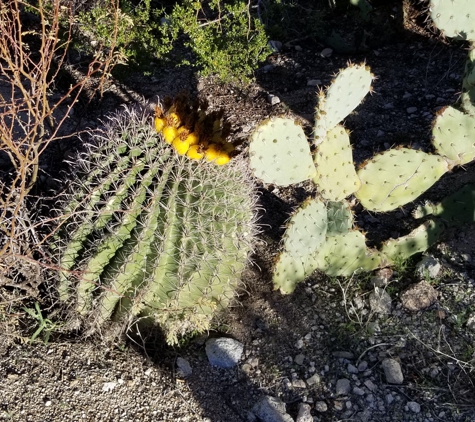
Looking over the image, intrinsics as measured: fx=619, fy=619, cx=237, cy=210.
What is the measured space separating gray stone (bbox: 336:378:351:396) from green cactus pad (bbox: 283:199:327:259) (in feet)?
1.79

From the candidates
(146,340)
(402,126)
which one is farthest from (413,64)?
(146,340)

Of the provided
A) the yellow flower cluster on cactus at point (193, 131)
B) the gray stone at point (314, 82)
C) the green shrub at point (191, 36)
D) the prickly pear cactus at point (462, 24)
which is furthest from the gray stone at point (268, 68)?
the yellow flower cluster on cactus at point (193, 131)

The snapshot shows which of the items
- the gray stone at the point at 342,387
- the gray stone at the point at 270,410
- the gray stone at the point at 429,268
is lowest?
the gray stone at the point at 270,410

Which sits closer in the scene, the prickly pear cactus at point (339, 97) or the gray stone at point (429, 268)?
the prickly pear cactus at point (339, 97)

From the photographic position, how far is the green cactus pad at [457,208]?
118 inches

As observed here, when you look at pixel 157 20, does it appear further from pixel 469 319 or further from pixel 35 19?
pixel 469 319

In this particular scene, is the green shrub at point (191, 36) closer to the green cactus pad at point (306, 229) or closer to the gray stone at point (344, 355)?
the green cactus pad at point (306, 229)

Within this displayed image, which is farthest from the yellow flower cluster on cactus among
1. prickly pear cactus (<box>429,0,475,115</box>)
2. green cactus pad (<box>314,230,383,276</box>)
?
prickly pear cactus (<box>429,0,475,115</box>)

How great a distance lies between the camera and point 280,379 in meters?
2.51

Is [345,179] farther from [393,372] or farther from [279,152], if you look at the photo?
[393,372]

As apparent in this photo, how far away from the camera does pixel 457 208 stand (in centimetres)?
299

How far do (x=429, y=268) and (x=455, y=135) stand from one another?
2.06 ft

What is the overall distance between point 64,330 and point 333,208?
127 cm

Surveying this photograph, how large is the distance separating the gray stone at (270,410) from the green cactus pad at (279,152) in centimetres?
86
